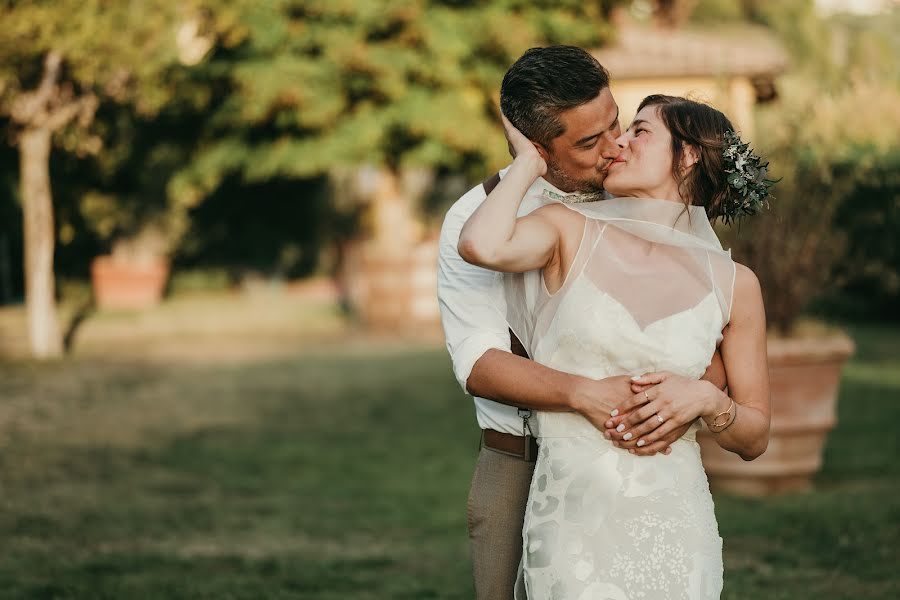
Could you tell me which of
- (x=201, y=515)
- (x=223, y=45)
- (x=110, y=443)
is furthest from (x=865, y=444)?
(x=223, y=45)

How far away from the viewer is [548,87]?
10.3ft

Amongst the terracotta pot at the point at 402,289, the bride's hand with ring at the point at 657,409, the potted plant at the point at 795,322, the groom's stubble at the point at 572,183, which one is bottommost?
the terracotta pot at the point at 402,289

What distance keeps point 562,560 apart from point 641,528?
21 centimetres

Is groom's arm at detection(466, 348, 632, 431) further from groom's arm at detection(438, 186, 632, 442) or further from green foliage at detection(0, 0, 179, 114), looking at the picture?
green foliage at detection(0, 0, 179, 114)

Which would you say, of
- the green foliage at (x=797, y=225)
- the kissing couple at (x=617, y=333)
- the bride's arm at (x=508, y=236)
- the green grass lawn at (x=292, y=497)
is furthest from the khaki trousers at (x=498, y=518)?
the green foliage at (x=797, y=225)

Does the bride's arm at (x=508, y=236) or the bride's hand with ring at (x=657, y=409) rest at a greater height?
the bride's arm at (x=508, y=236)

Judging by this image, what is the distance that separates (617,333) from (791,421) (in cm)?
534

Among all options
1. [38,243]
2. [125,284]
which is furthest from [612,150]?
[125,284]

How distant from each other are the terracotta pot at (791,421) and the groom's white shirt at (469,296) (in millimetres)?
4743

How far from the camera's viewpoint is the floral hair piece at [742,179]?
312cm

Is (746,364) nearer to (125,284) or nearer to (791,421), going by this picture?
(791,421)

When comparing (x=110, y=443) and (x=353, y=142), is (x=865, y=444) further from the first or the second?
(x=353, y=142)

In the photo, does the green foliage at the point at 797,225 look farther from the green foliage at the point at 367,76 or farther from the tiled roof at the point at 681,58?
the tiled roof at the point at 681,58

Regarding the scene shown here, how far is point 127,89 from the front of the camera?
16.5 m
